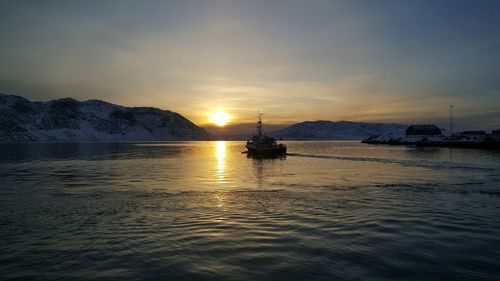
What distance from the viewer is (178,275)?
12.3m

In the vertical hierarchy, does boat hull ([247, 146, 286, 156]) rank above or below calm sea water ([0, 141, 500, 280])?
above

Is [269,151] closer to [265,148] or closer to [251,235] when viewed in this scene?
[265,148]

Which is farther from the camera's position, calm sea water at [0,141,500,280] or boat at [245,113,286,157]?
boat at [245,113,286,157]

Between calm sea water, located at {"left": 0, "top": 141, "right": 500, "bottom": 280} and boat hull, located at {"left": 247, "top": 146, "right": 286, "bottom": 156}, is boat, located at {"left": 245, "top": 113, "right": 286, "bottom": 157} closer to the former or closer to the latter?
boat hull, located at {"left": 247, "top": 146, "right": 286, "bottom": 156}

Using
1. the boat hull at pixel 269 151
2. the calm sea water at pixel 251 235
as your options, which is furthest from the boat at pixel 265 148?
the calm sea water at pixel 251 235

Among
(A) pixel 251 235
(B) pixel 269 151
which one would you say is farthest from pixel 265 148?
(A) pixel 251 235

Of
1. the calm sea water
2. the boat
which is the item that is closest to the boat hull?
the boat

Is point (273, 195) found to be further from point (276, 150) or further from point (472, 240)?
point (276, 150)

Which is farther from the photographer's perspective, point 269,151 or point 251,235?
point 269,151

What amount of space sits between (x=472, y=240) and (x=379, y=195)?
14.0 m

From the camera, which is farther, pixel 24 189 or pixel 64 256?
pixel 24 189

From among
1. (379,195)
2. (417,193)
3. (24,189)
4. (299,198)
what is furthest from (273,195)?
(24,189)

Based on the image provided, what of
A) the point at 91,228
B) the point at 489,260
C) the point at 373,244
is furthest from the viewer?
the point at 91,228

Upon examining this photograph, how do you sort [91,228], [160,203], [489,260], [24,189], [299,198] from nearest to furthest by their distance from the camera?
1. [489,260]
2. [91,228]
3. [160,203]
4. [299,198]
5. [24,189]
